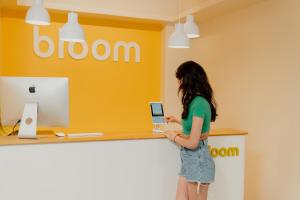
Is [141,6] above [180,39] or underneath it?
above

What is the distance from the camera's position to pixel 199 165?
2.73 meters

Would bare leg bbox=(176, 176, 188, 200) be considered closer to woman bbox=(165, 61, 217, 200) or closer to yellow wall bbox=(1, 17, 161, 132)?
woman bbox=(165, 61, 217, 200)

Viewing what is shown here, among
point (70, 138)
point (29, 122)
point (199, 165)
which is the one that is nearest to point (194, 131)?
point (199, 165)

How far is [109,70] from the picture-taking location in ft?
17.8

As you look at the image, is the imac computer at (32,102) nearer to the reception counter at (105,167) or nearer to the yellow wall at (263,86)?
the reception counter at (105,167)

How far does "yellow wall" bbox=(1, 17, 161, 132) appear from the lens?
4922 mm

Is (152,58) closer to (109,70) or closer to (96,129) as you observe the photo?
(109,70)

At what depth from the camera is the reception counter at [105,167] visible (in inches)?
104

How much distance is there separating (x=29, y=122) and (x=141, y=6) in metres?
3.07

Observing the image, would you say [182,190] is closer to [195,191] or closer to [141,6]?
[195,191]

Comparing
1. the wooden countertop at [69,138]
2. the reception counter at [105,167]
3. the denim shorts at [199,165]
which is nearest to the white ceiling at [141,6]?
the reception counter at [105,167]

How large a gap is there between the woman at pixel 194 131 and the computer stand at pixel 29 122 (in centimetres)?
115

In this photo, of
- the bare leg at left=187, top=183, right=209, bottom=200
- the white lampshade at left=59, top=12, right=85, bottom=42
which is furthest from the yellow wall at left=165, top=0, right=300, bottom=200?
the white lampshade at left=59, top=12, right=85, bottom=42

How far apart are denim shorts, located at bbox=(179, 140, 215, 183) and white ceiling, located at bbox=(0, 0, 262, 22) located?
2254 millimetres
